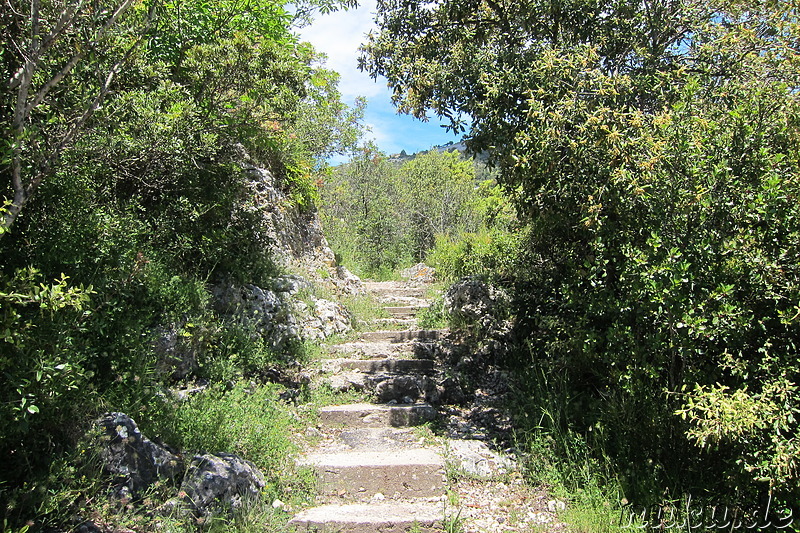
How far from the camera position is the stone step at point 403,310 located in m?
10.6

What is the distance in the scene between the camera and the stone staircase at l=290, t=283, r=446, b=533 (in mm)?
4191

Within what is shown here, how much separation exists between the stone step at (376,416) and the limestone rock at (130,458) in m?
2.39

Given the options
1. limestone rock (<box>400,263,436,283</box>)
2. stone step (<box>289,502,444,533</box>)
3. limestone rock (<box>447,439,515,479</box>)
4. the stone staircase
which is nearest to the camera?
stone step (<box>289,502,444,533</box>)

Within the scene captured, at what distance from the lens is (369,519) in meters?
4.17

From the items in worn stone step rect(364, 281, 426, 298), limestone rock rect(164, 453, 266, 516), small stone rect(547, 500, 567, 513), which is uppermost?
worn stone step rect(364, 281, 426, 298)

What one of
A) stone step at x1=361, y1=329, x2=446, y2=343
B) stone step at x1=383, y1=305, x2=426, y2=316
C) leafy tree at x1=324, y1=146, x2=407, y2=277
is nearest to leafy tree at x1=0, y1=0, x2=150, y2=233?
stone step at x1=361, y1=329, x2=446, y2=343

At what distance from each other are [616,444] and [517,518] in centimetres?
122

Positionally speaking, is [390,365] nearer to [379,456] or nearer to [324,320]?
[324,320]

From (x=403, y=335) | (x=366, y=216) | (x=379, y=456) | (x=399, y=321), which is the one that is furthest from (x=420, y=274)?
(x=379, y=456)

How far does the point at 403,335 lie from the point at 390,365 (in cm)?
134

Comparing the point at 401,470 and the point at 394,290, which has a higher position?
the point at 394,290

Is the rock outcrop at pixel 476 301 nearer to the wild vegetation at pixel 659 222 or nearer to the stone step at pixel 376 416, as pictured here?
the wild vegetation at pixel 659 222

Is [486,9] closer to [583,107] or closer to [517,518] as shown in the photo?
[583,107]

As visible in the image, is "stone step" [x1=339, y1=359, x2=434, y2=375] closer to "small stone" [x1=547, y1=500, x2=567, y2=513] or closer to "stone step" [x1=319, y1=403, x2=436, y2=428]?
"stone step" [x1=319, y1=403, x2=436, y2=428]
